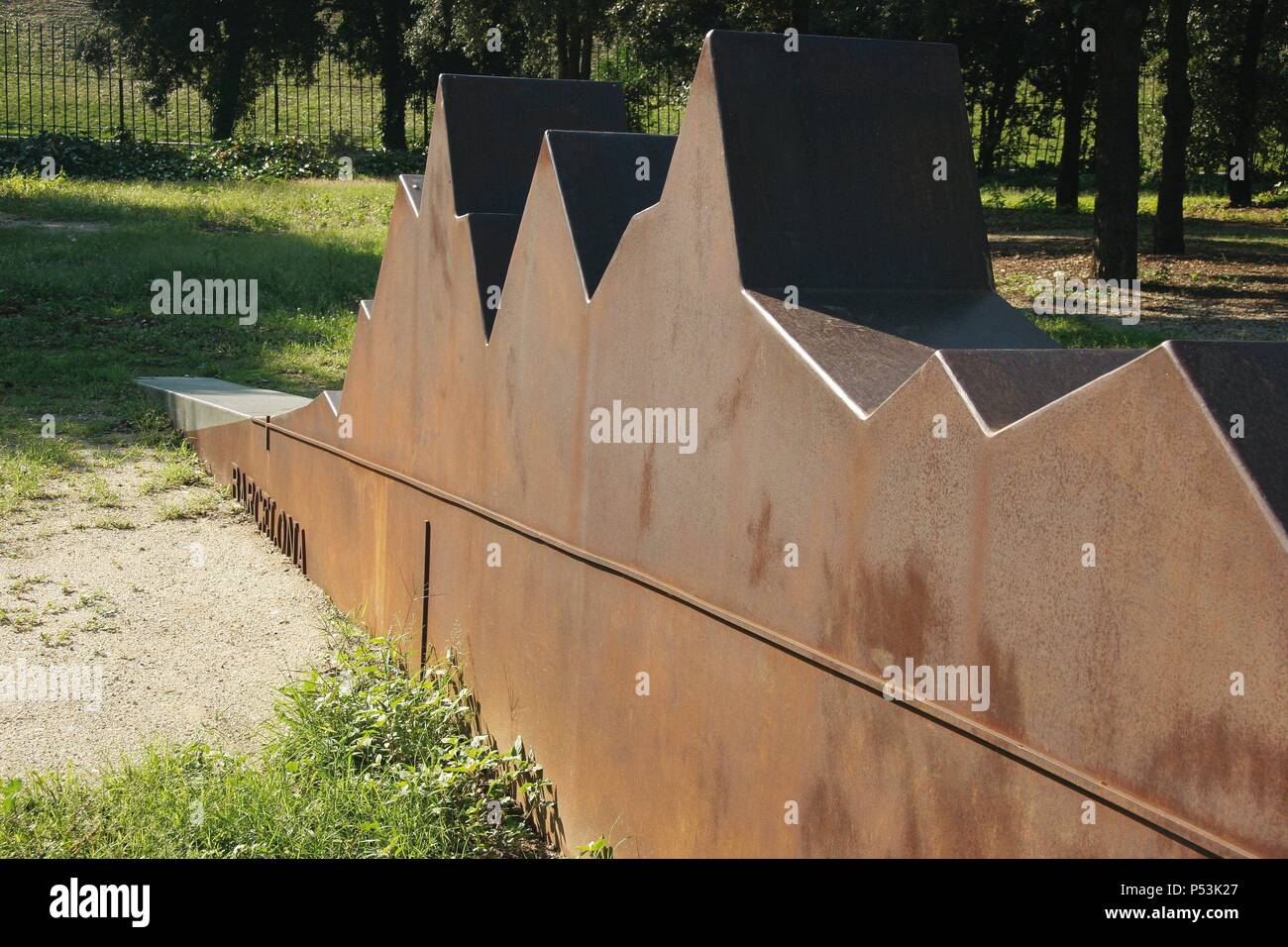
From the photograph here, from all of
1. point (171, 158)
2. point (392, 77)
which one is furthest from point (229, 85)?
point (171, 158)

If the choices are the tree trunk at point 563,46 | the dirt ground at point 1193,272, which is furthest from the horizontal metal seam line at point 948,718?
the tree trunk at point 563,46

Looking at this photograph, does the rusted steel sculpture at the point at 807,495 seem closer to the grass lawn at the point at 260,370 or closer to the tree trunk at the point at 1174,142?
the grass lawn at the point at 260,370

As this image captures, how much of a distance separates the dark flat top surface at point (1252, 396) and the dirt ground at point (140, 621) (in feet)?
13.7

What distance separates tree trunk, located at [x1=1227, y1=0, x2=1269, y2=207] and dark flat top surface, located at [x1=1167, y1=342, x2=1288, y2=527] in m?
25.9

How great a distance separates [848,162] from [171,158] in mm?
25078

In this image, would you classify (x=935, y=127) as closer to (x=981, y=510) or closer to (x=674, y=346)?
(x=674, y=346)

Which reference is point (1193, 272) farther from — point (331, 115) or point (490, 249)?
point (331, 115)

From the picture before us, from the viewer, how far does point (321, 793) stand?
4.38 metres

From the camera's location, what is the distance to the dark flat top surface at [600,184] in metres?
4.31

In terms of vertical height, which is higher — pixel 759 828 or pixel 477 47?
pixel 477 47

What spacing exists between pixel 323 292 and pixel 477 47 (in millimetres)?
16492

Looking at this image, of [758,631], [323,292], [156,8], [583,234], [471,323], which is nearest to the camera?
[758,631]
